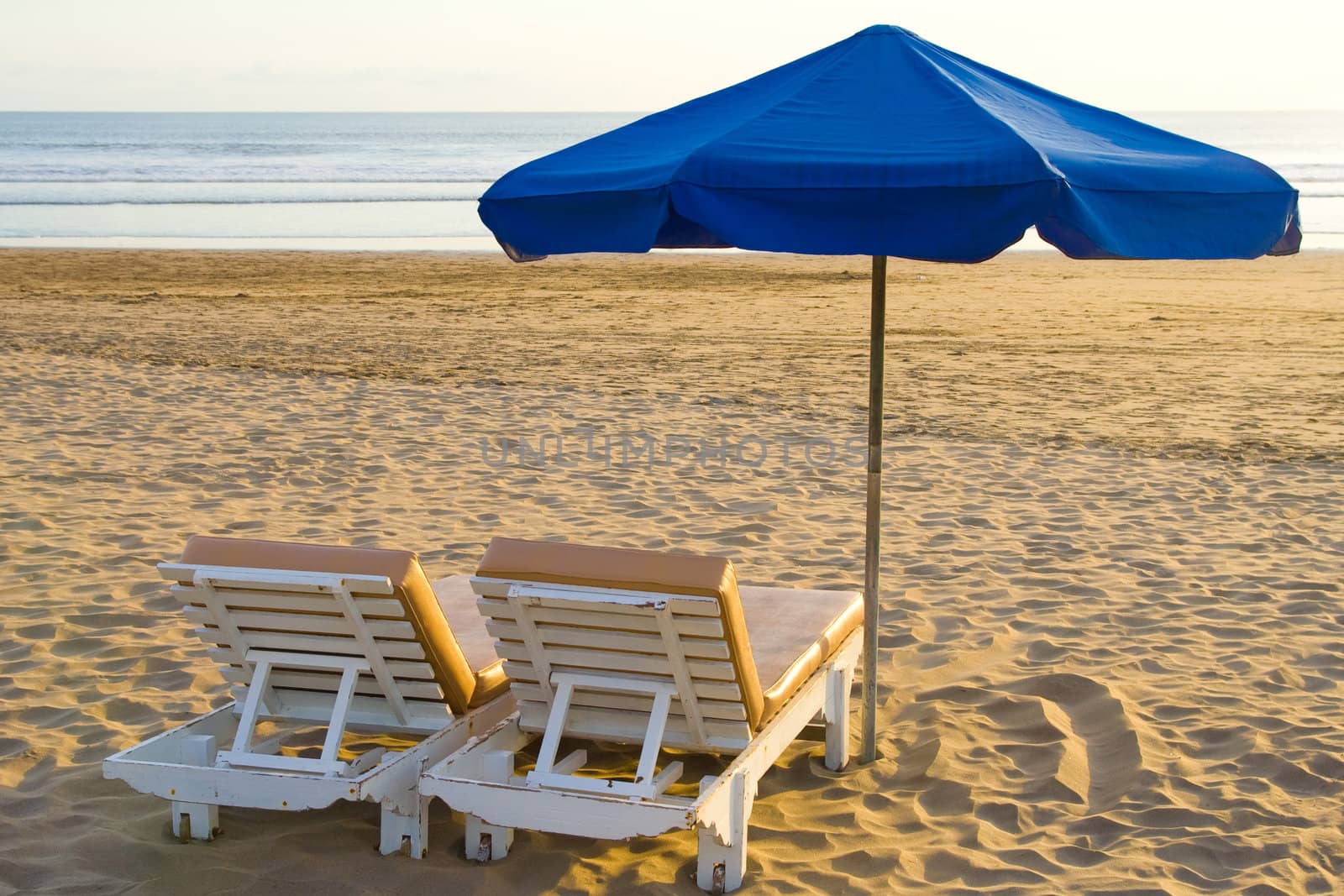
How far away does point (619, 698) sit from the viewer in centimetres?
371

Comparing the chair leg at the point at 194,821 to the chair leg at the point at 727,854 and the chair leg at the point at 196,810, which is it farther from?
the chair leg at the point at 727,854

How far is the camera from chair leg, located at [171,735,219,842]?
3.73m

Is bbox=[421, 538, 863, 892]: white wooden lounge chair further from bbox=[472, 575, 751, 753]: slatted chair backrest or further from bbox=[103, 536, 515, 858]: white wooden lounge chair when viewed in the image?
bbox=[103, 536, 515, 858]: white wooden lounge chair

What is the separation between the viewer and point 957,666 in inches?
206

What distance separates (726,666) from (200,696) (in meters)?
2.39

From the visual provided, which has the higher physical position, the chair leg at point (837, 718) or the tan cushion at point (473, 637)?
the tan cushion at point (473, 637)

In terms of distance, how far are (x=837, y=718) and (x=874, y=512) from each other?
69 centimetres

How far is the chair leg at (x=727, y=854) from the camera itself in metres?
3.47

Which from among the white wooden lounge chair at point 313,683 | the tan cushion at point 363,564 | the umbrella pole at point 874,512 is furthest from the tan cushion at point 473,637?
the umbrella pole at point 874,512

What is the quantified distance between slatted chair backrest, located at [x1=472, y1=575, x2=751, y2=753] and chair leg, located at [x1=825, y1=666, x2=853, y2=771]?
0.70 m

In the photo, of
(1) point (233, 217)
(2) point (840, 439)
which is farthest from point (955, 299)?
(1) point (233, 217)

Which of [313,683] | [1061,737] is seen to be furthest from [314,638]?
[1061,737]

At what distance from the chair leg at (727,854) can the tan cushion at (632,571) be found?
0.93ft

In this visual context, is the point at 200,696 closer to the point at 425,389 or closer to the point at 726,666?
the point at 726,666
